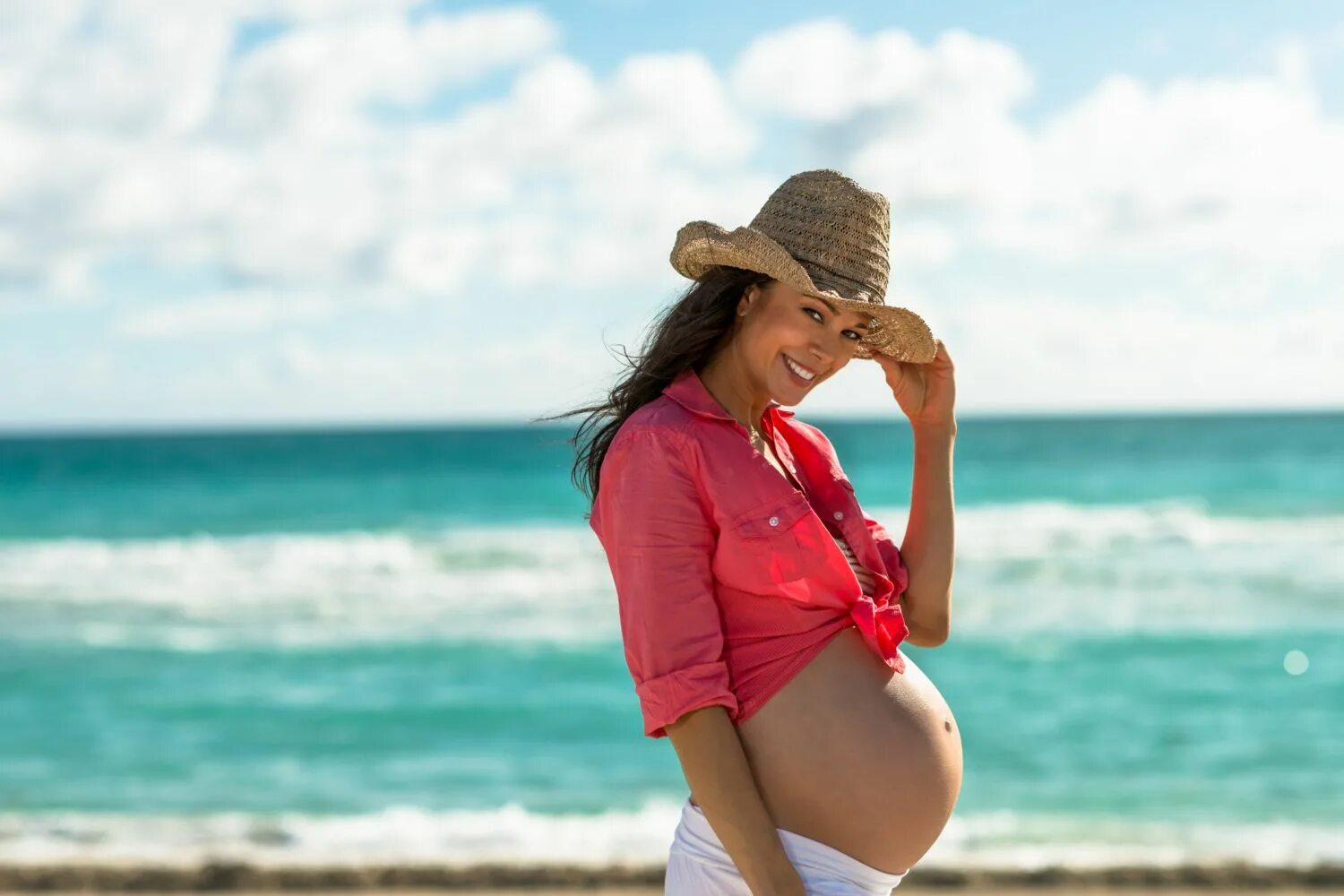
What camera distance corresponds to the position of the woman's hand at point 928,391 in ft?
8.26

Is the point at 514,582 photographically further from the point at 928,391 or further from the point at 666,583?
the point at 666,583

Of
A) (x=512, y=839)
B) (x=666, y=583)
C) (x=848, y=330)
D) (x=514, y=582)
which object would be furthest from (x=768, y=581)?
(x=514, y=582)

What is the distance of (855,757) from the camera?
7.20 ft

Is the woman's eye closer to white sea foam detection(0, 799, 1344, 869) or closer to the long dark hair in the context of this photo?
the long dark hair

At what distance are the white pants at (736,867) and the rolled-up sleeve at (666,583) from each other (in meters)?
0.22

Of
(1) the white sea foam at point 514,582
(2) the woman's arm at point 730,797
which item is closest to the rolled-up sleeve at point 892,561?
(2) the woman's arm at point 730,797

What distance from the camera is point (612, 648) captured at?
1219 centimetres

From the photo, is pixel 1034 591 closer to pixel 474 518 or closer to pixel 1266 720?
pixel 1266 720

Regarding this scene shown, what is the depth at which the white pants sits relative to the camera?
84.0 inches

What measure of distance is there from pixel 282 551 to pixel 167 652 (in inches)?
324

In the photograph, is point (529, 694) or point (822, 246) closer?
point (822, 246)

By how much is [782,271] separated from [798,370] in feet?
0.59

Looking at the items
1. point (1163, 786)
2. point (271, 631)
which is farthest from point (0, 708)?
point (1163, 786)

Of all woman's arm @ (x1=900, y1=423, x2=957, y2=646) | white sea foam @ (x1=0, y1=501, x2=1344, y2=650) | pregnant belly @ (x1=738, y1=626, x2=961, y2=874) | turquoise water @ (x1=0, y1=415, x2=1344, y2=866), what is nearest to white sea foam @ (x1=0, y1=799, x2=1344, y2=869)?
turquoise water @ (x1=0, y1=415, x2=1344, y2=866)
